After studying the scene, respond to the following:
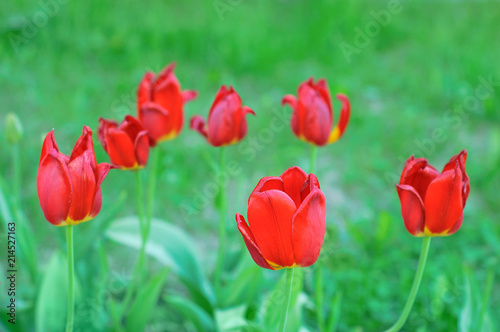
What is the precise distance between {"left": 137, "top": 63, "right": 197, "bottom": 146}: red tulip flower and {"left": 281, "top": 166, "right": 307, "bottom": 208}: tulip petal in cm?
53

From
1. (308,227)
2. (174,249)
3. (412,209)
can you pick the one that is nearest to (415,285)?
(412,209)

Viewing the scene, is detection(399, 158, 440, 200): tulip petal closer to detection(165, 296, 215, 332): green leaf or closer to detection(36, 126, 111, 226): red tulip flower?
detection(36, 126, 111, 226): red tulip flower

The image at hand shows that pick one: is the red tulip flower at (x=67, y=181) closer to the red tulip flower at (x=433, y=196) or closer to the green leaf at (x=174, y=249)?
the red tulip flower at (x=433, y=196)

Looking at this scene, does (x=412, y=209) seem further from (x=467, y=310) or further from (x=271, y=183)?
(x=467, y=310)

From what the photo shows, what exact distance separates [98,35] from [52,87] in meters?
0.62

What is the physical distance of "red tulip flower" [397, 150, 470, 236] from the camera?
1038mm

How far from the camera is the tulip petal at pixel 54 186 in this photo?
984 millimetres

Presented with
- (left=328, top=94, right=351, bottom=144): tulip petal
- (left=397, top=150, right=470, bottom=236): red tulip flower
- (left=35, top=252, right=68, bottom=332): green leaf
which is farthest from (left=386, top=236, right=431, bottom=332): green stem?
(left=35, top=252, right=68, bottom=332): green leaf

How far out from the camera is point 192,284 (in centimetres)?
171

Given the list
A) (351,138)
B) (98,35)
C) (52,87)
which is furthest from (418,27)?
(52,87)

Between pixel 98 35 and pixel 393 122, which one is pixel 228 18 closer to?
pixel 98 35

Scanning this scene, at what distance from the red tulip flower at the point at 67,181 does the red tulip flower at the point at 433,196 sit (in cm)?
54

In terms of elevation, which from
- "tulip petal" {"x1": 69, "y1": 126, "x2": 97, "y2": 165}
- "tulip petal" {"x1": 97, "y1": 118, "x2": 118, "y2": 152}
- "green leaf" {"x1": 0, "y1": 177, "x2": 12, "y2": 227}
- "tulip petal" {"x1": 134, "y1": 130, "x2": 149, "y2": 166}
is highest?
"tulip petal" {"x1": 97, "y1": 118, "x2": 118, "y2": 152}

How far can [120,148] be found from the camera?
1.27 metres
